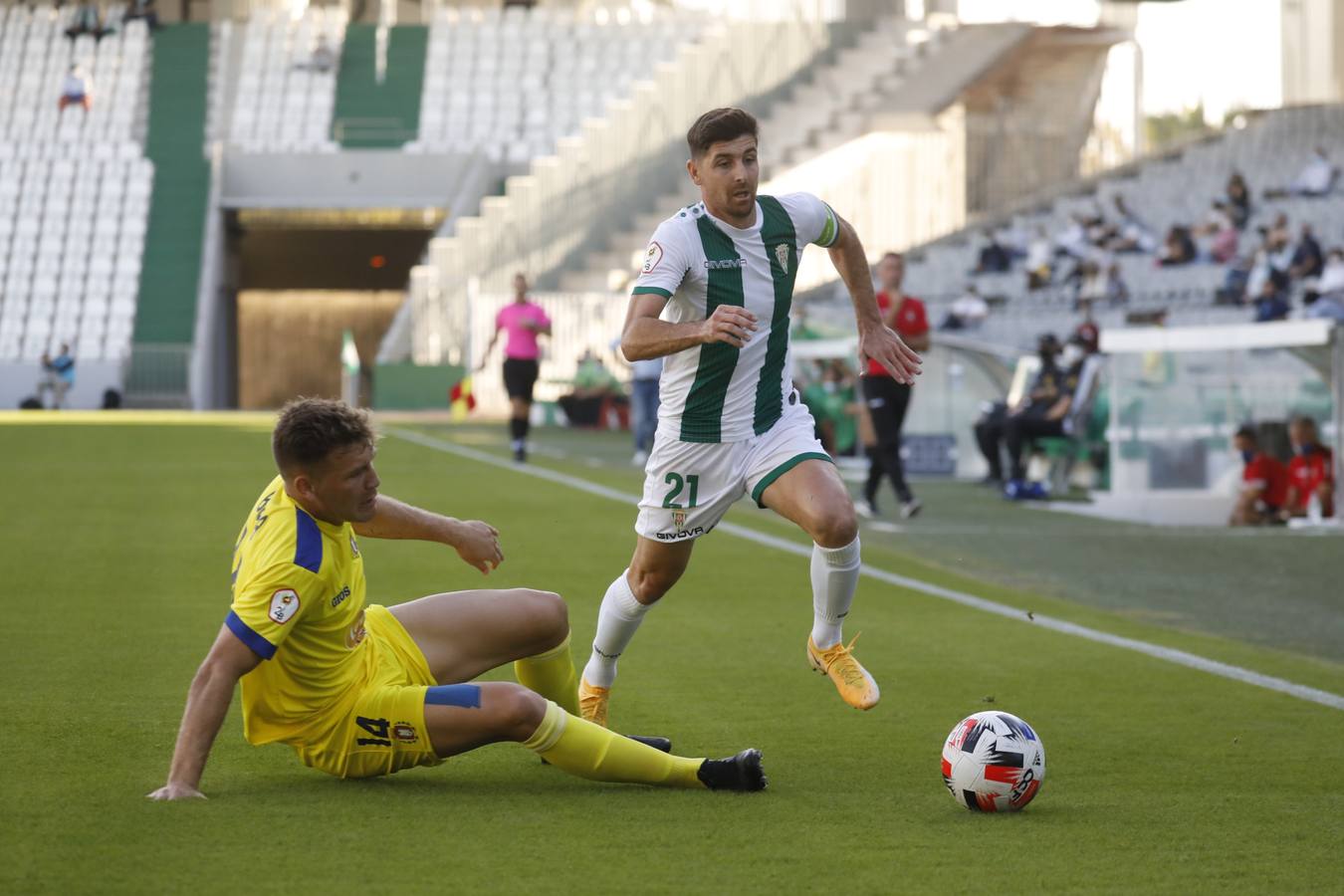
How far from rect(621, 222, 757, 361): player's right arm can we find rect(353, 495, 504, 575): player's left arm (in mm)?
744

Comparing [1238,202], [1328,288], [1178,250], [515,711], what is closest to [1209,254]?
[1178,250]

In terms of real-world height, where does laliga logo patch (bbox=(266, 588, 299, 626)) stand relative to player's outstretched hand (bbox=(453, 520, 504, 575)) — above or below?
below

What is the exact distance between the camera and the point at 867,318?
6766 millimetres

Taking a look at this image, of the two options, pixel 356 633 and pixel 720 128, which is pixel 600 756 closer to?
pixel 356 633

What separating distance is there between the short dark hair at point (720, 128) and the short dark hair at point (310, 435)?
1.77 m

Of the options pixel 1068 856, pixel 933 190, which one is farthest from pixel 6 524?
pixel 933 190

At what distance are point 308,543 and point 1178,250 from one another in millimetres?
25961

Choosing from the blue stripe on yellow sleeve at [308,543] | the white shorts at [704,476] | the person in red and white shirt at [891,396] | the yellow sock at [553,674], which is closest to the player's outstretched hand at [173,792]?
the blue stripe on yellow sleeve at [308,543]

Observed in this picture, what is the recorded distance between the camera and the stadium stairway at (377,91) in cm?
4919

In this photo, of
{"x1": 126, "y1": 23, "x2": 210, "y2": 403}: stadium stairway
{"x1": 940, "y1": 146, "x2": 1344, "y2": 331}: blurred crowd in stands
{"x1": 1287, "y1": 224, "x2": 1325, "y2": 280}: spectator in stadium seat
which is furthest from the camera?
{"x1": 126, "y1": 23, "x2": 210, "y2": 403}: stadium stairway

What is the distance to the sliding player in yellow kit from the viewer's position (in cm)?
502

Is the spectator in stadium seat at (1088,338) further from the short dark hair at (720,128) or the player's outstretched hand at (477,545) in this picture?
the player's outstretched hand at (477,545)

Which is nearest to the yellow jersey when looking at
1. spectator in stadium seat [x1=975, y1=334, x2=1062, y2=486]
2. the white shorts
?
the white shorts

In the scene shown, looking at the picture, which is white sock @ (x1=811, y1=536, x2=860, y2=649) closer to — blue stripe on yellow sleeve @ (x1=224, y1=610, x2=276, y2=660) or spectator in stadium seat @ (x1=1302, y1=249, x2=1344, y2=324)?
blue stripe on yellow sleeve @ (x1=224, y1=610, x2=276, y2=660)
